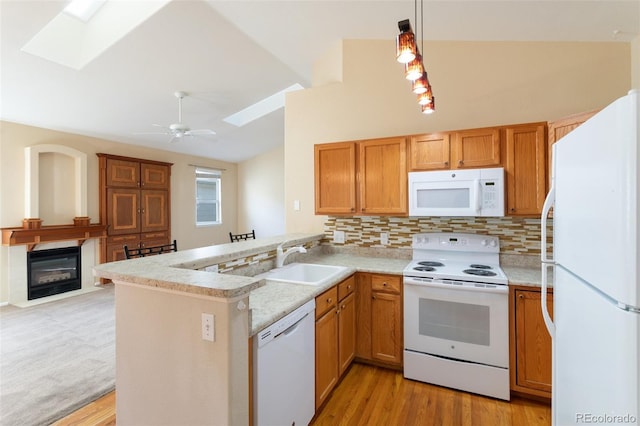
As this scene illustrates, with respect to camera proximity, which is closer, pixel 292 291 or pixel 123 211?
pixel 292 291

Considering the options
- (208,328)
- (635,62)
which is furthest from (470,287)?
(635,62)

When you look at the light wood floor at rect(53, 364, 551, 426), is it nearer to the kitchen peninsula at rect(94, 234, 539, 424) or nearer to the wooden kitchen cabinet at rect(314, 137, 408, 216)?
the kitchen peninsula at rect(94, 234, 539, 424)

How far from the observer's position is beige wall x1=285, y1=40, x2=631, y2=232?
2.64 m

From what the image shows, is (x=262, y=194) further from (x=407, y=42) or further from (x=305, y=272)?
(x=407, y=42)

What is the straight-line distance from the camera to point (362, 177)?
304 centimetres

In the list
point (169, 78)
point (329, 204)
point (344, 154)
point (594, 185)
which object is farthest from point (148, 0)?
point (594, 185)

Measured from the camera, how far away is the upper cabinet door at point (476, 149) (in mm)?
2521

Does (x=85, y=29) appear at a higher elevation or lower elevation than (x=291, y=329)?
higher

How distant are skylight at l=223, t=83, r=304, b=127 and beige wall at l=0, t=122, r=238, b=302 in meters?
1.75

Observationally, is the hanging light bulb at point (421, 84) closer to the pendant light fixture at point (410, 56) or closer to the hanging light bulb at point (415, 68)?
the pendant light fixture at point (410, 56)

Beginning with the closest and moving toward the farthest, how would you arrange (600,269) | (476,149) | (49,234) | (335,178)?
(600,269) → (476,149) → (335,178) → (49,234)

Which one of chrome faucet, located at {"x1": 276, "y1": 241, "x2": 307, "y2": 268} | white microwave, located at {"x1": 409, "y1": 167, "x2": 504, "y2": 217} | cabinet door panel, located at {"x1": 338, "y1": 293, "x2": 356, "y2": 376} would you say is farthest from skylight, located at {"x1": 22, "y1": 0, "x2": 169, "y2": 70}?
cabinet door panel, located at {"x1": 338, "y1": 293, "x2": 356, "y2": 376}

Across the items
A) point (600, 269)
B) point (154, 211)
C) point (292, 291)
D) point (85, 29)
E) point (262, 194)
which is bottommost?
point (292, 291)

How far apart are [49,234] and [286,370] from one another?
15.9 ft
